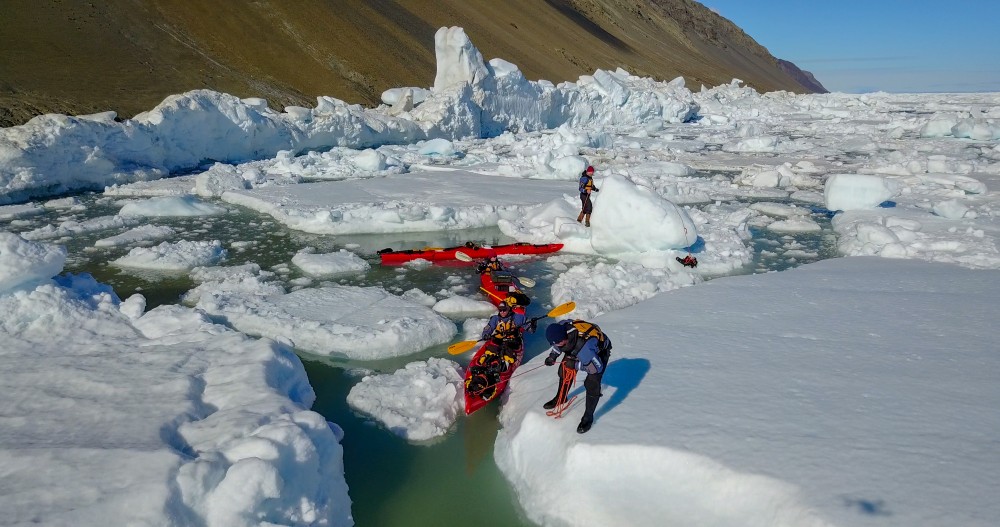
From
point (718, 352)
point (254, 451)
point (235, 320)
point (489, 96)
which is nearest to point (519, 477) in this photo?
point (254, 451)

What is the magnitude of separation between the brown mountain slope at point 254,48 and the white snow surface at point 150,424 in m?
14.1

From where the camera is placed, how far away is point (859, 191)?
12.0 m

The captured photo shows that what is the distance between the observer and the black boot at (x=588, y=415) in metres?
4.19

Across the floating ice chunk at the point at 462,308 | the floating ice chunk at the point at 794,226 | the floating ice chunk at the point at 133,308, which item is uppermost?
the floating ice chunk at the point at 794,226

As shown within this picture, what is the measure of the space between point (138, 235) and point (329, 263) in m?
4.03

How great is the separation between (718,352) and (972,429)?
1.80m

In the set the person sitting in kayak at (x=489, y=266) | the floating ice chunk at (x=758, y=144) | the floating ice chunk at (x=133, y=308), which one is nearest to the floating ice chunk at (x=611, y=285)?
the person sitting in kayak at (x=489, y=266)

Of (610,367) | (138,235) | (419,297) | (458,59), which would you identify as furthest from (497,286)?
(458,59)

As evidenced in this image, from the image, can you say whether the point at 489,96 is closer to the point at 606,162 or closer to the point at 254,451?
the point at 606,162

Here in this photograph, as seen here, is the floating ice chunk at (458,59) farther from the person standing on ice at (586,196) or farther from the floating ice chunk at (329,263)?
the floating ice chunk at (329,263)

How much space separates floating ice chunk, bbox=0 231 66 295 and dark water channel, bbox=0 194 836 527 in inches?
58.8

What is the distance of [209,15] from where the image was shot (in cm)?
3166

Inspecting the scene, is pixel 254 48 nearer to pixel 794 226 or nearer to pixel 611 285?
pixel 794 226

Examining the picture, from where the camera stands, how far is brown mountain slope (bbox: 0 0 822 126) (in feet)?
66.9
